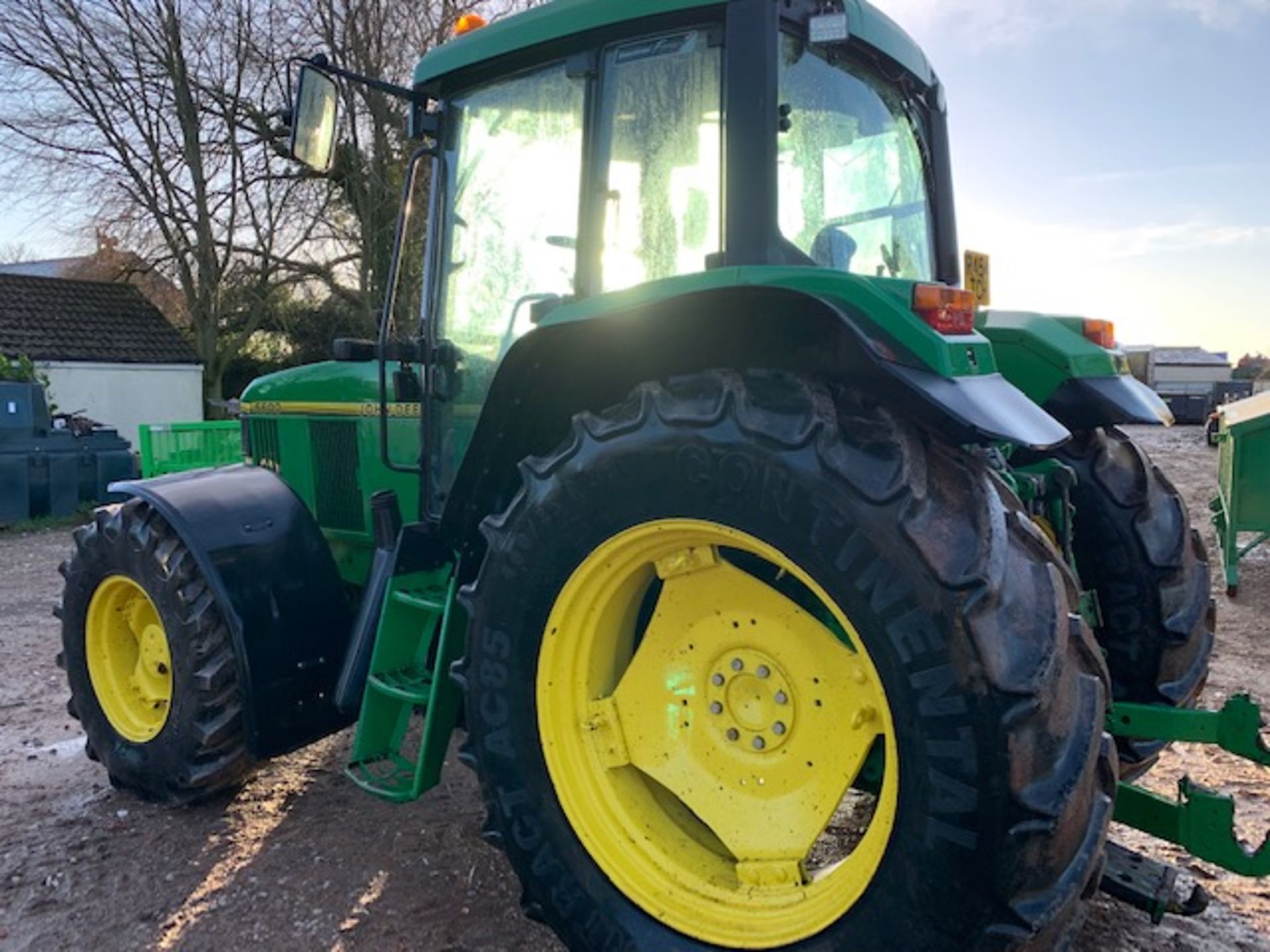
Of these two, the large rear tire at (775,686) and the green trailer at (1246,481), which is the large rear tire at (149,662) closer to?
the large rear tire at (775,686)

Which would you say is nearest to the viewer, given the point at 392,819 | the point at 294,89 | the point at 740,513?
the point at 740,513

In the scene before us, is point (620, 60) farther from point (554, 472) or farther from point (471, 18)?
point (554, 472)

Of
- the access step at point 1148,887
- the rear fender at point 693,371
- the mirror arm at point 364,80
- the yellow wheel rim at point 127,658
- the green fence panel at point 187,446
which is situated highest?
the mirror arm at point 364,80

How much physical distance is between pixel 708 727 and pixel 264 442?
2.78 meters

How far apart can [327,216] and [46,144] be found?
5285 mm

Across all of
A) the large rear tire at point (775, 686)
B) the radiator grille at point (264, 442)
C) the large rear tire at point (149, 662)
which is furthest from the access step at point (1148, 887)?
the radiator grille at point (264, 442)

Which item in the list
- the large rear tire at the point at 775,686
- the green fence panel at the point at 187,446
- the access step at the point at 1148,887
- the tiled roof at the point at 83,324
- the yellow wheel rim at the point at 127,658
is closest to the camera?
the large rear tire at the point at 775,686

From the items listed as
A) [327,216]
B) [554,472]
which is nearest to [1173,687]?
[554,472]

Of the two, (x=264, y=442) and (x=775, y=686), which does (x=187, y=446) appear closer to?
(x=264, y=442)

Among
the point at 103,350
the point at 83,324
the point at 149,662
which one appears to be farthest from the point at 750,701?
the point at 83,324

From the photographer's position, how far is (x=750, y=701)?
95.7 inches

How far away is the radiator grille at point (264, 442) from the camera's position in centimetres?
442

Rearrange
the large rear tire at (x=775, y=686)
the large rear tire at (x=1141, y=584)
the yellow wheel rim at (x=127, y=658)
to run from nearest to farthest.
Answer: the large rear tire at (x=775, y=686) → the large rear tire at (x=1141, y=584) → the yellow wheel rim at (x=127, y=658)

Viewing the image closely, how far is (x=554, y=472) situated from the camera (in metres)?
2.43
